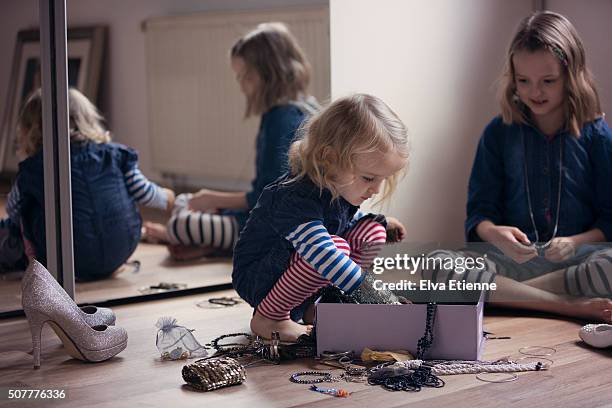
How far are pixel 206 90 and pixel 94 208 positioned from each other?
79cm

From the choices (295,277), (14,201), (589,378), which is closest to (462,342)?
(589,378)

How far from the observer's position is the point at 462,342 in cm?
201

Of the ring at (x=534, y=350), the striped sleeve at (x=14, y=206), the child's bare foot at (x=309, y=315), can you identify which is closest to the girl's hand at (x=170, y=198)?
the striped sleeve at (x=14, y=206)

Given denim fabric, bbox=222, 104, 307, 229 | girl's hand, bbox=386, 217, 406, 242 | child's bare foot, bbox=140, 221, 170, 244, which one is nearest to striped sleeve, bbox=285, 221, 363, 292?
girl's hand, bbox=386, 217, 406, 242

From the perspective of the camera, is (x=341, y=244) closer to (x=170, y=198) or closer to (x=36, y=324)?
(x=36, y=324)

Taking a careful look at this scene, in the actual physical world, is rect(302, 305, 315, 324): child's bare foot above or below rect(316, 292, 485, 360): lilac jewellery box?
below

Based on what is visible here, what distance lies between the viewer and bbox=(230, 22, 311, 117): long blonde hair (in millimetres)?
3078

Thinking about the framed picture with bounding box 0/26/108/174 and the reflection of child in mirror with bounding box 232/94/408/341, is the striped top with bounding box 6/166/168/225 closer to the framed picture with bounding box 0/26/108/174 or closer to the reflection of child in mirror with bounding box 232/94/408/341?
→ the framed picture with bounding box 0/26/108/174

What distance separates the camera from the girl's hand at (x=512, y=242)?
2.44 metres

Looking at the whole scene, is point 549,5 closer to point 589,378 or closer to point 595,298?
point 595,298

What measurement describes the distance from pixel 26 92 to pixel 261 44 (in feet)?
2.88

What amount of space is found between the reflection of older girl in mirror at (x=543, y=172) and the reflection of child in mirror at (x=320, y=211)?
0.41m

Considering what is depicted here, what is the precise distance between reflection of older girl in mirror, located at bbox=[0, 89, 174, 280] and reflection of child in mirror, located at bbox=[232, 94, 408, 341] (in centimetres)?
59

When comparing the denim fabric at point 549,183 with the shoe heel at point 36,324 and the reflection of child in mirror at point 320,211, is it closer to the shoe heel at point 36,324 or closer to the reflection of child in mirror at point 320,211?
the reflection of child in mirror at point 320,211
